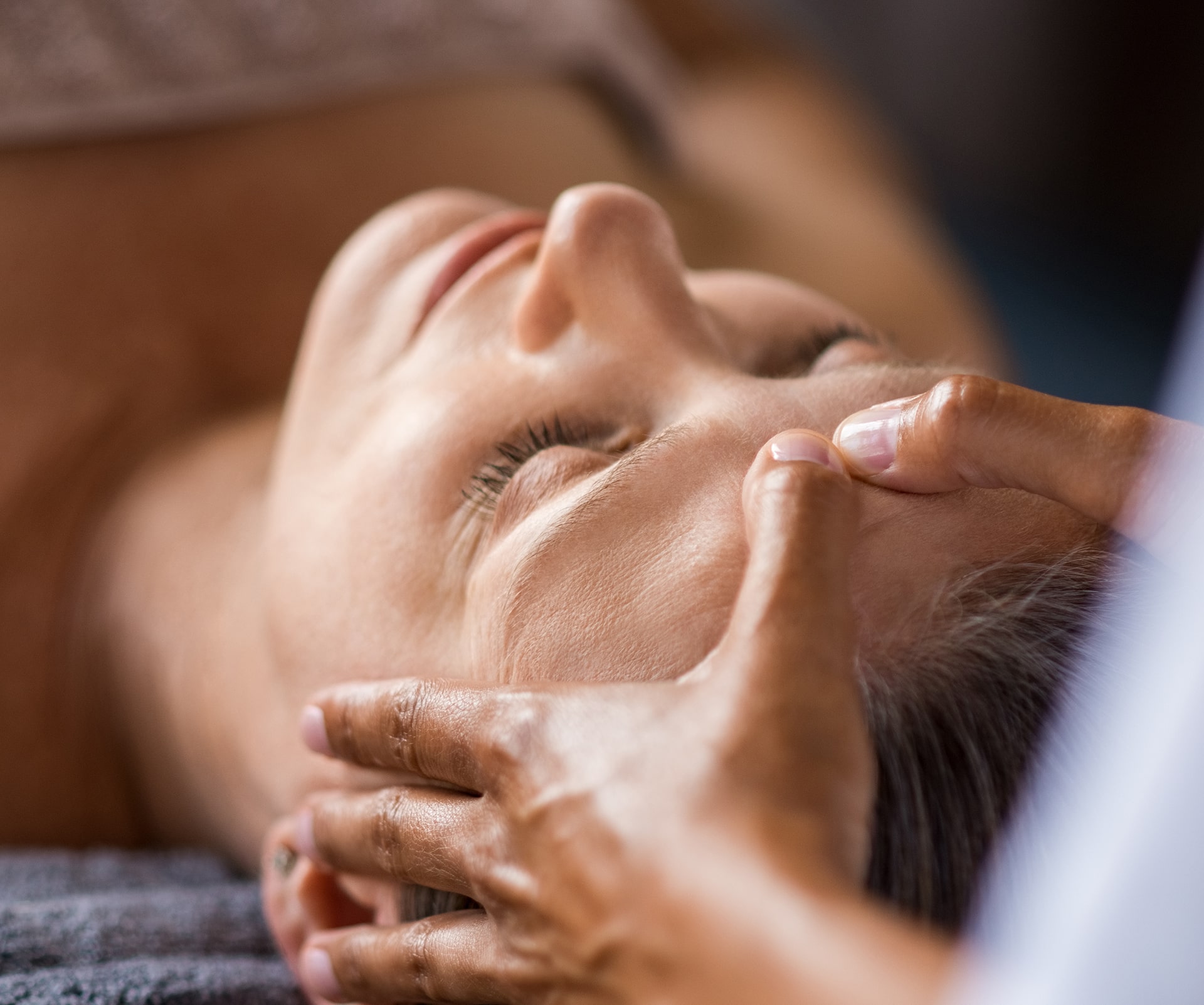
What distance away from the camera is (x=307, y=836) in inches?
29.4

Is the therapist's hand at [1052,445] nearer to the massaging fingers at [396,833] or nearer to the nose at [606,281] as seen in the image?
the nose at [606,281]

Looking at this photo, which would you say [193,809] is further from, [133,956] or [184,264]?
[184,264]

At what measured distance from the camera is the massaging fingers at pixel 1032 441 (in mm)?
602

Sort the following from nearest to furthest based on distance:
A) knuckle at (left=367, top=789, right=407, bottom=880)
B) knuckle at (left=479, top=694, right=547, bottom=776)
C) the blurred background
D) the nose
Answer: knuckle at (left=479, top=694, right=547, bottom=776) < knuckle at (left=367, top=789, right=407, bottom=880) < the nose < the blurred background

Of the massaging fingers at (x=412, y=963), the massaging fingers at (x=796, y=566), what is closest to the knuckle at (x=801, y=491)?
the massaging fingers at (x=796, y=566)

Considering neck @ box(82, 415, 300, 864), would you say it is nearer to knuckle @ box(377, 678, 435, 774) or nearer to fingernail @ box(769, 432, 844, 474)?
knuckle @ box(377, 678, 435, 774)

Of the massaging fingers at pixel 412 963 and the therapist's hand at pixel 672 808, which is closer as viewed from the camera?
the therapist's hand at pixel 672 808

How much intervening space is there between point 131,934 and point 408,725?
374 millimetres

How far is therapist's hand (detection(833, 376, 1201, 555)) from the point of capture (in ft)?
1.97

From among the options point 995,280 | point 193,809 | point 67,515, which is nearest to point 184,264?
point 67,515

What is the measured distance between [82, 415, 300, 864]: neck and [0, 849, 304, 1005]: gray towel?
78 millimetres

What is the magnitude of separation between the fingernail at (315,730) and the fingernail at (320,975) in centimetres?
13

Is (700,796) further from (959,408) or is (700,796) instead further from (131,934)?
(131,934)

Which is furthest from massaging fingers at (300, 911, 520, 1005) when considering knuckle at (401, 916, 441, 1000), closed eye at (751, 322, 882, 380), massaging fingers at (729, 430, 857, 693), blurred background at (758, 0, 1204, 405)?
blurred background at (758, 0, 1204, 405)
